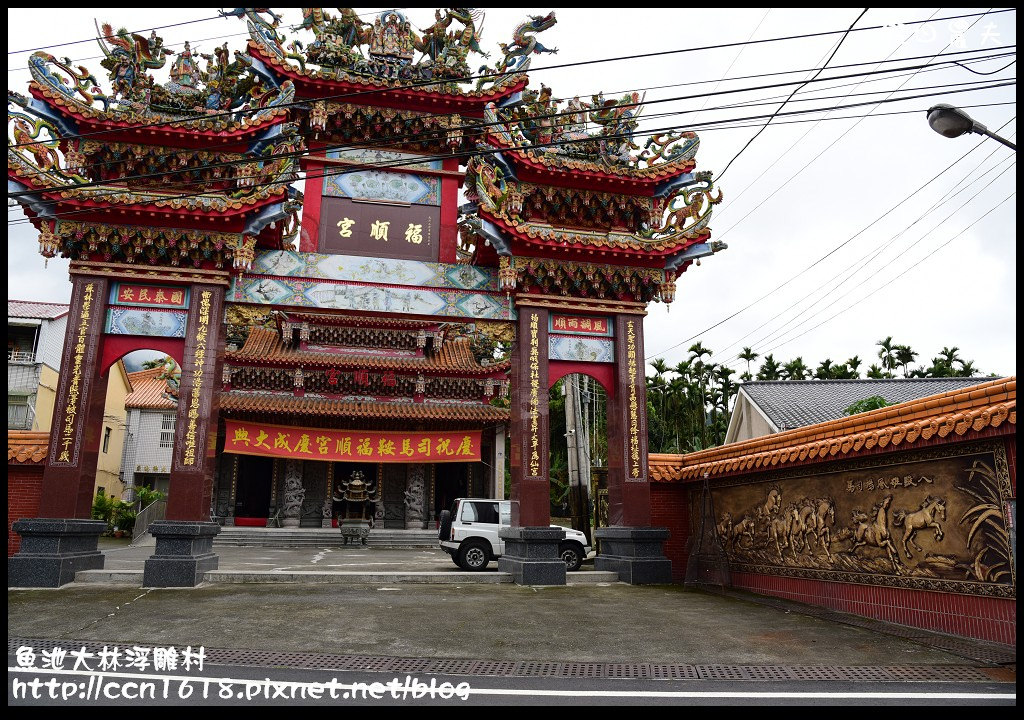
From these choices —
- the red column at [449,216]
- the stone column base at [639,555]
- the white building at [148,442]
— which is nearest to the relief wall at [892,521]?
the stone column base at [639,555]

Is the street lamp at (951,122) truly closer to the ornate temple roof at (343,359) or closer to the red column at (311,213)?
the red column at (311,213)

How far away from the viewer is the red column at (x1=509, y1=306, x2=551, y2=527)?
42.3ft

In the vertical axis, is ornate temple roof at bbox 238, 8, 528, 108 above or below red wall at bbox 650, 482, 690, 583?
above

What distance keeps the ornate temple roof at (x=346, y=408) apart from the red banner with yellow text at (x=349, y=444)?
708 mm

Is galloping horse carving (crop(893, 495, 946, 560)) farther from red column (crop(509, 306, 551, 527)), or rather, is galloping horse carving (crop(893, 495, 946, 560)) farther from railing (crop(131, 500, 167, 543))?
railing (crop(131, 500, 167, 543))

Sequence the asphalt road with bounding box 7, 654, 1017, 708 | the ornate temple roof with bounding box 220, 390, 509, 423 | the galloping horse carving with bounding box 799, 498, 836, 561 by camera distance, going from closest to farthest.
Result: the asphalt road with bounding box 7, 654, 1017, 708
the galloping horse carving with bounding box 799, 498, 836, 561
the ornate temple roof with bounding box 220, 390, 509, 423

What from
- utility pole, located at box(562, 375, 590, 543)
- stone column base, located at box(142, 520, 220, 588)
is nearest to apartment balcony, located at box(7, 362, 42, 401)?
stone column base, located at box(142, 520, 220, 588)

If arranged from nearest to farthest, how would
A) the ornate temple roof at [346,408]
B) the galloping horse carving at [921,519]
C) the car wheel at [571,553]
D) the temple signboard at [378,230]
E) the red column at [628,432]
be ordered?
the galloping horse carving at [921,519], the red column at [628,432], the temple signboard at [378,230], the car wheel at [571,553], the ornate temple roof at [346,408]

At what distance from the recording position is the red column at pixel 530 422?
1289 cm

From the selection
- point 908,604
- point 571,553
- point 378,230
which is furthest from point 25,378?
point 908,604

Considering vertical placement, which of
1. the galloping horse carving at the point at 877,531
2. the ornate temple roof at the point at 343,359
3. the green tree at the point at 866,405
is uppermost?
the ornate temple roof at the point at 343,359

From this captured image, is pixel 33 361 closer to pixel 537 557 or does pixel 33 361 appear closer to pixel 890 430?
pixel 537 557

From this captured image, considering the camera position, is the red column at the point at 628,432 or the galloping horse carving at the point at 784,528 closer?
the galloping horse carving at the point at 784,528

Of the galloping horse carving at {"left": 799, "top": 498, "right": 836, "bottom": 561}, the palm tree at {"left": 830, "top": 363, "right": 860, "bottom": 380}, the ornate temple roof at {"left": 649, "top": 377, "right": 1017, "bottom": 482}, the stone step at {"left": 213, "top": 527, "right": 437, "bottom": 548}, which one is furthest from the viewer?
the palm tree at {"left": 830, "top": 363, "right": 860, "bottom": 380}
